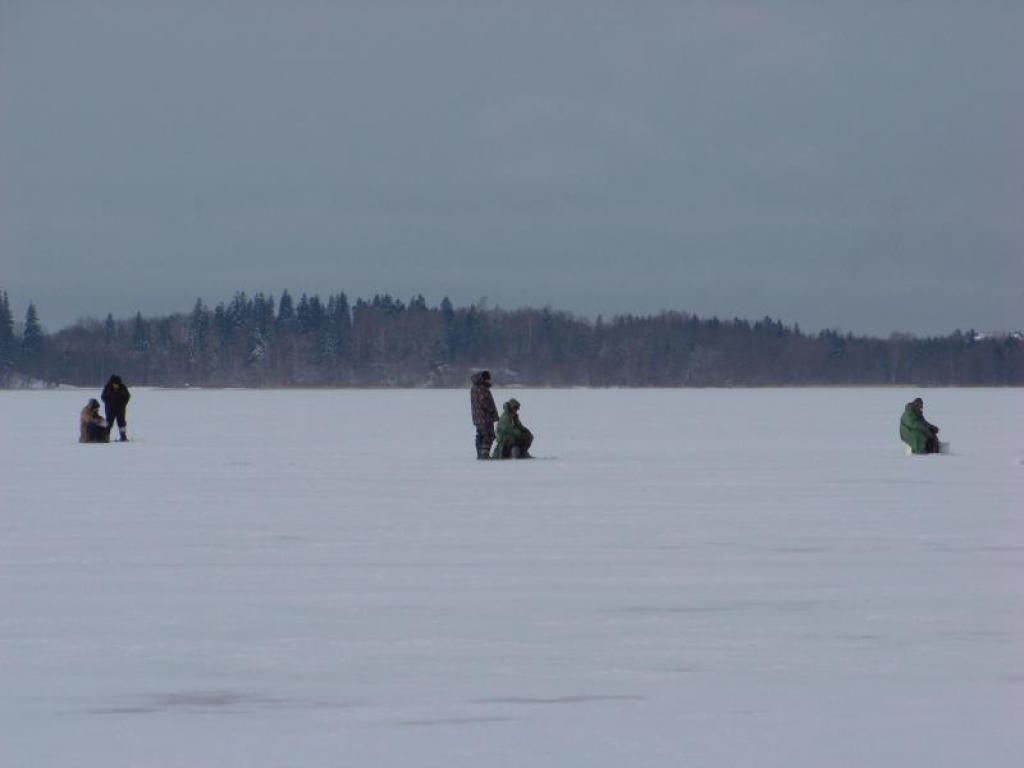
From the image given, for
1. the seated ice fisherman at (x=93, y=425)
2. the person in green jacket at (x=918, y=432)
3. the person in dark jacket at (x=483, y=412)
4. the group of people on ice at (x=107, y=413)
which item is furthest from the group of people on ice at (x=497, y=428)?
the seated ice fisherman at (x=93, y=425)

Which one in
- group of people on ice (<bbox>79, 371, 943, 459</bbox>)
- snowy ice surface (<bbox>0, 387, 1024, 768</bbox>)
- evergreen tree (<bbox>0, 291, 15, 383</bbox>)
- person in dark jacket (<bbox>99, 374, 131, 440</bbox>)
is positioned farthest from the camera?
evergreen tree (<bbox>0, 291, 15, 383</bbox>)

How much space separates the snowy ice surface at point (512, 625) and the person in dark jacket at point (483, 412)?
389cm

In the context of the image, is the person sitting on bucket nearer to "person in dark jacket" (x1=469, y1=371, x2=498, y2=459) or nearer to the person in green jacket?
"person in dark jacket" (x1=469, y1=371, x2=498, y2=459)

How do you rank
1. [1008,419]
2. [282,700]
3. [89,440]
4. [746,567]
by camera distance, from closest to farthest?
1. [282,700]
2. [746,567]
3. [89,440]
4. [1008,419]

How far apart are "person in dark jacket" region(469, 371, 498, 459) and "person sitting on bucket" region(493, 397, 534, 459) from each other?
14cm

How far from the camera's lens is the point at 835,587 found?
904 centimetres

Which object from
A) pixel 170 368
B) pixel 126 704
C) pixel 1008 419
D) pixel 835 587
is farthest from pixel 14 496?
pixel 170 368

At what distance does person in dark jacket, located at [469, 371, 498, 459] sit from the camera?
21.0 meters

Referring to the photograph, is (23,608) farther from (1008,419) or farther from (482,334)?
(482,334)

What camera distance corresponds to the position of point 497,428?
21.8 metres

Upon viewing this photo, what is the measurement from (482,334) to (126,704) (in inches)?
6779

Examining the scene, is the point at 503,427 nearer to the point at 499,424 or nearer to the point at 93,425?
the point at 499,424

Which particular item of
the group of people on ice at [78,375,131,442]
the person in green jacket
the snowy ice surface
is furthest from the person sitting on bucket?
the group of people on ice at [78,375,131,442]

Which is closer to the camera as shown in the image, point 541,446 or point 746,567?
point 746,567
